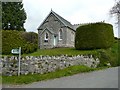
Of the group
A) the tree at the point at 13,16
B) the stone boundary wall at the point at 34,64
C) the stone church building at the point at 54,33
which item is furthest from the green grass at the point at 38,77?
the tree at the point at 13,16

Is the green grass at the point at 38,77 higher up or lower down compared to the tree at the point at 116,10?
lower down

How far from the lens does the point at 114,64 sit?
27.6 m

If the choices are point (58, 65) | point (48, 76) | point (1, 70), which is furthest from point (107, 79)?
point (1, 70)

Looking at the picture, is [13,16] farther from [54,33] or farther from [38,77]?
[38,77]

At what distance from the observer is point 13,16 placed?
166 feet

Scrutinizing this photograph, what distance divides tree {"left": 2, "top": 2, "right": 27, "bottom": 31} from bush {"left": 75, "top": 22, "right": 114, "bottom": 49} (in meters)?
21.2

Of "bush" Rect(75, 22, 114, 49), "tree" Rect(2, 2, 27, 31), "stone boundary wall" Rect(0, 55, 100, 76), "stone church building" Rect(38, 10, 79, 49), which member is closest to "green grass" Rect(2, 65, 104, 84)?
"stone boundary wall" Rect(0, 55, 100, 76)

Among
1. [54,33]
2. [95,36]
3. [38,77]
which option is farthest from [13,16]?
[38,77]

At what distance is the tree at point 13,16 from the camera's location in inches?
1959

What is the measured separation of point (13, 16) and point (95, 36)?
79.2 feet

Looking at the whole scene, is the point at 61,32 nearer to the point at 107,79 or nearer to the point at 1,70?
the point at 1,70

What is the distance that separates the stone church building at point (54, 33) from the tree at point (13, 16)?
4.49 metres

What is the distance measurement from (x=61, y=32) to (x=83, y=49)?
1843 cm

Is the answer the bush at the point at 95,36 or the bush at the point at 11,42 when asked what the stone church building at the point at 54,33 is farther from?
the bush at the point at 11,42
